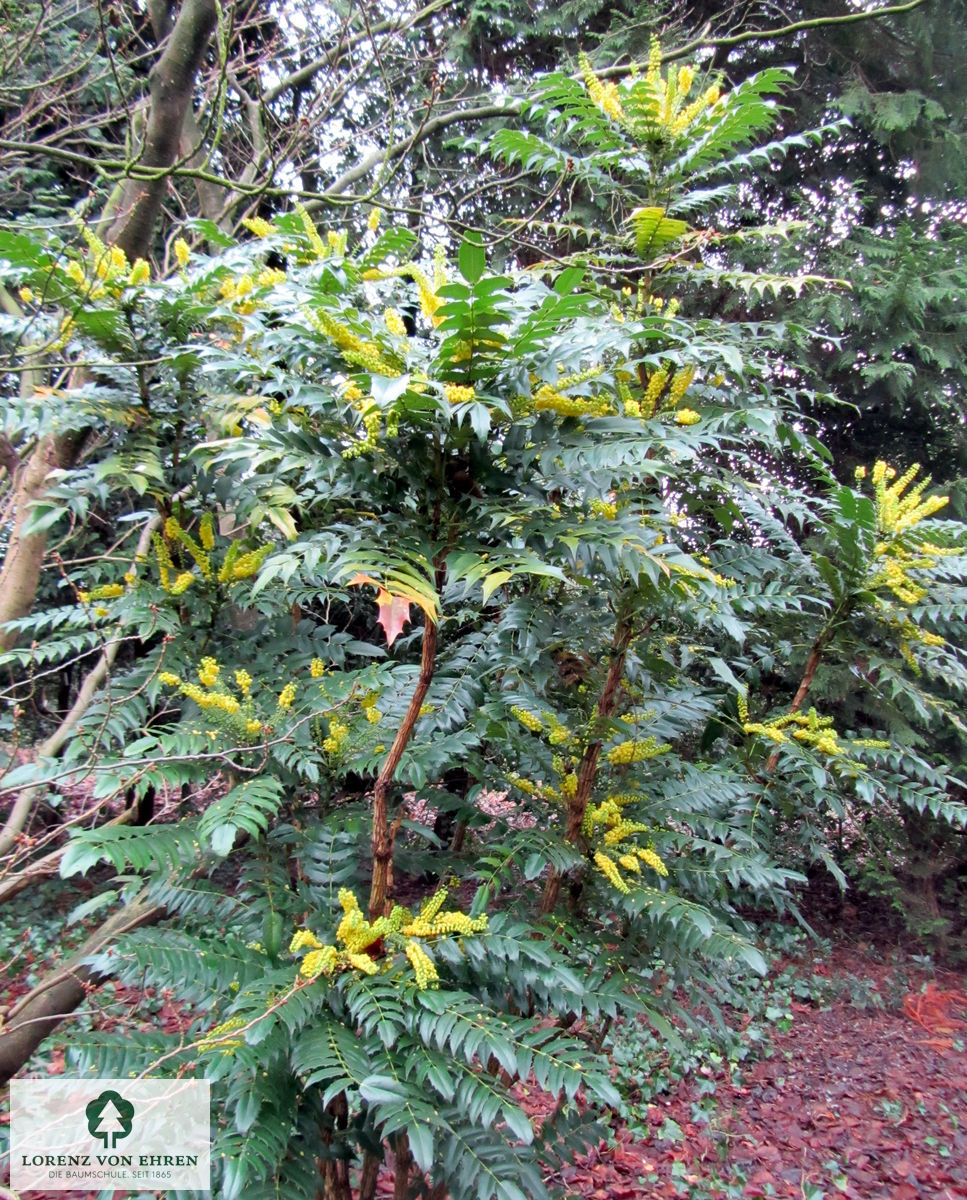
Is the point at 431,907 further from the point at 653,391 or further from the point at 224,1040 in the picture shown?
the point at 653,391

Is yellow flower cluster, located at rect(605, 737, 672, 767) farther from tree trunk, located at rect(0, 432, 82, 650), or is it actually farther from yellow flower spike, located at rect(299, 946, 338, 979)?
tree trunk, located at rect(0, 432, 82, 650)

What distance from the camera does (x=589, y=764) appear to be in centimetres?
160

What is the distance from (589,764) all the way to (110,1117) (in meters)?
1.22

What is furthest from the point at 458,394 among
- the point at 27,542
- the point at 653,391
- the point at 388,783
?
the point at 27,542

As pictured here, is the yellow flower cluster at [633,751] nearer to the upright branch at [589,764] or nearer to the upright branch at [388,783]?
the upright branch at [589,764]

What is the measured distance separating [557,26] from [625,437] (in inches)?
198

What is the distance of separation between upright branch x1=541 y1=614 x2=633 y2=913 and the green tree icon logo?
93 cm

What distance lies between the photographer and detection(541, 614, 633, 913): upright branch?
160 centimetres

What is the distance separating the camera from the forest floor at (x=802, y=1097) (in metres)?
2.78

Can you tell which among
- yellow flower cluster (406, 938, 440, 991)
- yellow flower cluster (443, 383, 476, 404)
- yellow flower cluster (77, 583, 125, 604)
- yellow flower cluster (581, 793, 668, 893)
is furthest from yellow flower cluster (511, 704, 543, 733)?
yellow flower cluster (77, 583, 125, 604)

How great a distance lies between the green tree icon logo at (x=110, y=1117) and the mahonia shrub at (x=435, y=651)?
0.47 feet

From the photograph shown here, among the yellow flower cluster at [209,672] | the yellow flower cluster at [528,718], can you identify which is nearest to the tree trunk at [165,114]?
the yellow flower cluster at [209,672]

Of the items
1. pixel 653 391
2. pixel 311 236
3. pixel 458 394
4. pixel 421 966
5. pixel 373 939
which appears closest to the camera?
pixel 458 394

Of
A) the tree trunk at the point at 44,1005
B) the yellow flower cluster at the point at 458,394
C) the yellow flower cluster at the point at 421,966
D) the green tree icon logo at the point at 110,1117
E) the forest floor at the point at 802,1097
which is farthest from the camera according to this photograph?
the forest floor at the point at 802,1097
